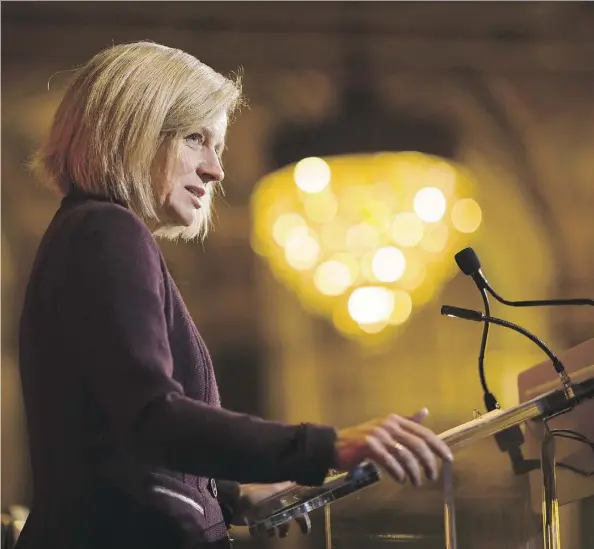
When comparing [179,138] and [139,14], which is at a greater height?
[139,14]

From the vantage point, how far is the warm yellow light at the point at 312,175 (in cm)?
484

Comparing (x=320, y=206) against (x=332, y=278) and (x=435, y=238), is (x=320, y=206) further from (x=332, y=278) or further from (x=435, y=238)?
(x=435, y=238)

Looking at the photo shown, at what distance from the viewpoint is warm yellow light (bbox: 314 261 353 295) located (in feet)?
15.7

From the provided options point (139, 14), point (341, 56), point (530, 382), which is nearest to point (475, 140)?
point (341, 56)

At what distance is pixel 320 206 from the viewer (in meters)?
4.85

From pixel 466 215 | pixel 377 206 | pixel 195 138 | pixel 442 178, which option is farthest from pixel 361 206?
pixel 195 138

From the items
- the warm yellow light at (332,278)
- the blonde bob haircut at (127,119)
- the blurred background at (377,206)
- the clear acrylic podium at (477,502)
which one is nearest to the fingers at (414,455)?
the clear acrylic podium at (477,502)

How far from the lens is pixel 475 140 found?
4.93 m

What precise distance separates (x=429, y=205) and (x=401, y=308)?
1.62 feet

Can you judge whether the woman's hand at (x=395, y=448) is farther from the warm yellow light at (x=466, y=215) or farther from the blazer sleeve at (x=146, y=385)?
the warm yellow light at (x=466, y=215)

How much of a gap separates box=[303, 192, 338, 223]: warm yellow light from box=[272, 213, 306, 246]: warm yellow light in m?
0.05

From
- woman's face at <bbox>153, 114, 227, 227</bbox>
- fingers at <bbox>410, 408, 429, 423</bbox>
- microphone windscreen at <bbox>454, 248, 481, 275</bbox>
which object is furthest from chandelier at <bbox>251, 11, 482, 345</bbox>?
fingers at <bbox>410, 408, 429, 423</bbox>

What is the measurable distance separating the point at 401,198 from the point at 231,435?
152 inches

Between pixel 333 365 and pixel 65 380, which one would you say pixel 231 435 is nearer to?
pixel 65 380
